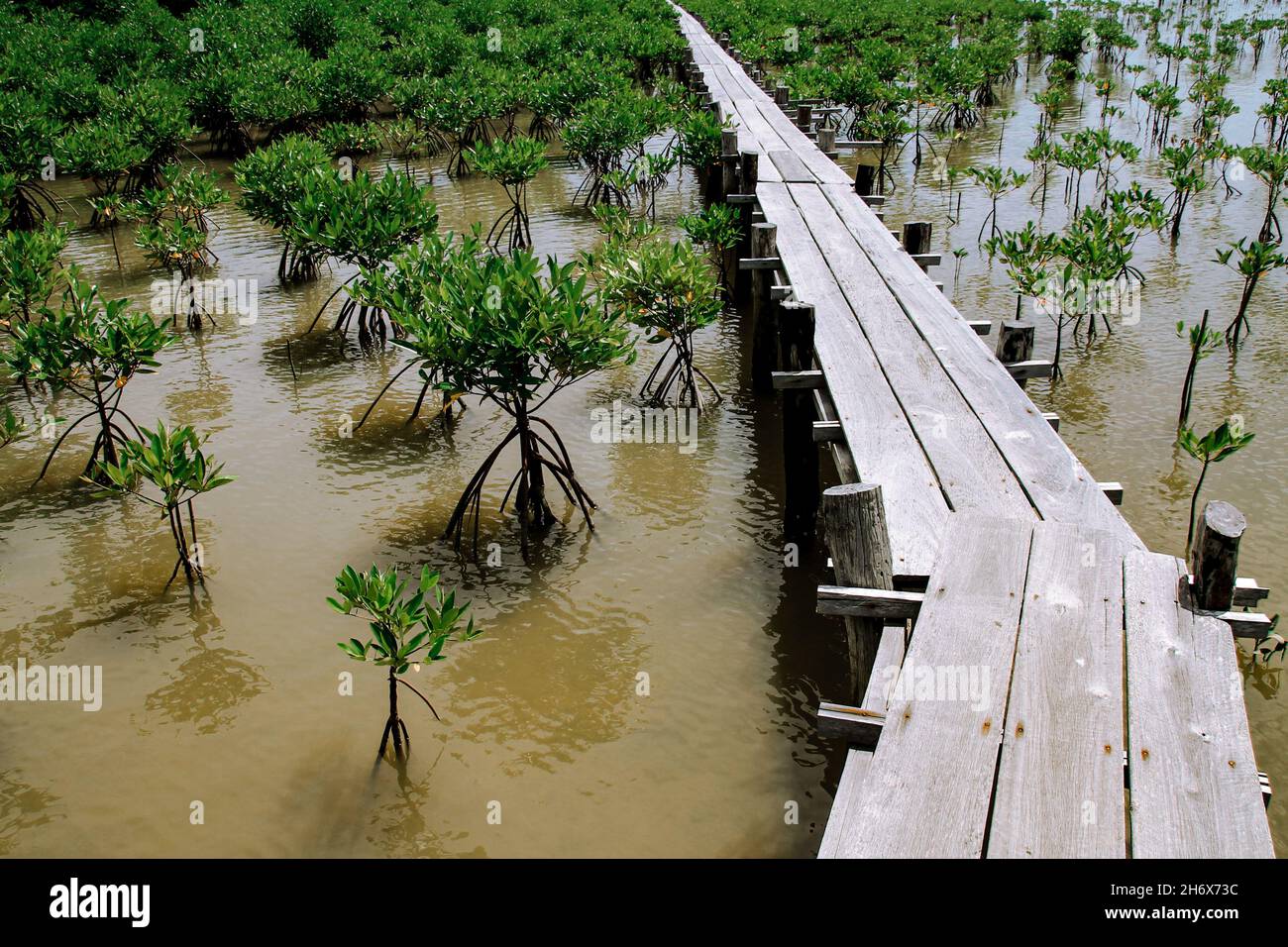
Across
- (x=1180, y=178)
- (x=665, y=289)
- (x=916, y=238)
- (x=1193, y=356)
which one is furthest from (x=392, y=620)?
(x=1180, y=178)

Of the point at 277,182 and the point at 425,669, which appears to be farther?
the point at 277,182

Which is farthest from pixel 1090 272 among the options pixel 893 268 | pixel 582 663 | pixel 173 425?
pixel 173 425

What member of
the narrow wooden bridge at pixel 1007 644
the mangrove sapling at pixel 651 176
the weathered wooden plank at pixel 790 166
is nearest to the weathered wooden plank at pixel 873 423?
the narrow wooden bridge at pixel 1007 644

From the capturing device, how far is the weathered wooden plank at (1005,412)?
4262mm

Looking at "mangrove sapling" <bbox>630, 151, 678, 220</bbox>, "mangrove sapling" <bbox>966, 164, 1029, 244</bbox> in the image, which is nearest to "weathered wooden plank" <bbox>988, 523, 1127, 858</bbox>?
"mangrove sapling" <bbox>966, 164, 1029, 244</bbox>

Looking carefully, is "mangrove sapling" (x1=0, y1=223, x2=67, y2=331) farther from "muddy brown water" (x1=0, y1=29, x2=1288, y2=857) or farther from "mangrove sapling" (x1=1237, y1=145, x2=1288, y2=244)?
"mangrove sapling" (x1=1237, y1=145, x2=1288, y2=244)

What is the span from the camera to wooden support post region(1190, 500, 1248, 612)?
323 cm

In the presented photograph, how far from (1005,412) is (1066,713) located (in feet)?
7.74

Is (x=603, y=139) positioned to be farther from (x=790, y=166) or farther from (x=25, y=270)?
(x=25, y=270)

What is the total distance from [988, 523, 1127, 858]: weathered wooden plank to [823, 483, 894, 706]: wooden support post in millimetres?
548

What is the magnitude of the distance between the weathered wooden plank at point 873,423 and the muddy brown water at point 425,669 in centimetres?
116

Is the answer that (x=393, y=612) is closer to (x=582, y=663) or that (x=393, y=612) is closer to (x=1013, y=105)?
(x=582, y=663)

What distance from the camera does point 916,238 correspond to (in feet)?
25.2

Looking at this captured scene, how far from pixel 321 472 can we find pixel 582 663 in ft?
10.4
